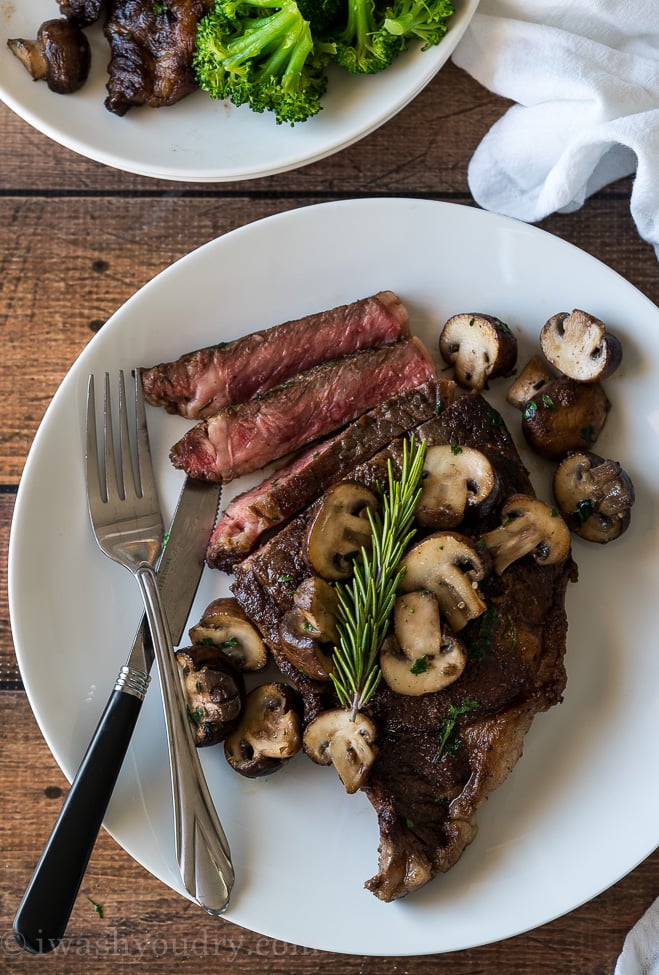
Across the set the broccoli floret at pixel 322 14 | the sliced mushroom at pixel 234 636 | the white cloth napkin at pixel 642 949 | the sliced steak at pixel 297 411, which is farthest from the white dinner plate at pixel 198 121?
the white cloth napkin at pixel 642 949

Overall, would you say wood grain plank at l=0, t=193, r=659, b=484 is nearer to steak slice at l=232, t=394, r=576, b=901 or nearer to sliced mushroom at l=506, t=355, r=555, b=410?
sliced mushroom at l=506, t=355, r=555, b=410

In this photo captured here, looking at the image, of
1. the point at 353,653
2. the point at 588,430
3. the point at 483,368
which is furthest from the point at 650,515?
the point at 353,653

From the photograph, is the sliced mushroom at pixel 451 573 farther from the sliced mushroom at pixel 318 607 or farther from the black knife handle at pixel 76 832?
the black knife handle at pixel 76 832

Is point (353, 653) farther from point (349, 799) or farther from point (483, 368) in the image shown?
point (483, 368)

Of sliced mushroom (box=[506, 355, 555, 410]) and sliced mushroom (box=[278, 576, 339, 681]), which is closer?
sliced mushroom (box=[278, 576, 339, 681])

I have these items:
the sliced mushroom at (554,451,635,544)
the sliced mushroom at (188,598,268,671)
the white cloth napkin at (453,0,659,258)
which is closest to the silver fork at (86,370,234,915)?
the sliced mushroom at (188,598,268,671)

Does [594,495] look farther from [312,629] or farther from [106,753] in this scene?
[106,753]
